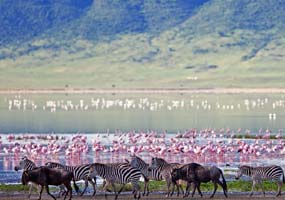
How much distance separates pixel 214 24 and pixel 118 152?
370ft

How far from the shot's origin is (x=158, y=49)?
13450 cm

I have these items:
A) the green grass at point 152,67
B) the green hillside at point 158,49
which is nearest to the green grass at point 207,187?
the green grass at point 152,67

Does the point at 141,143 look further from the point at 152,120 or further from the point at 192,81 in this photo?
the point at 192,81

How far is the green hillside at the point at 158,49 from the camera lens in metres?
118

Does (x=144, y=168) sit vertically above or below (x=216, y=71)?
below

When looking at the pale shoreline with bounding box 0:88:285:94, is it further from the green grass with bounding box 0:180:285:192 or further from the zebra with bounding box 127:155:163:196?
the zebra with bounding box 127:155:163:196

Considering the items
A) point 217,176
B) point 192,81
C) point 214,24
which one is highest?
point 214,24

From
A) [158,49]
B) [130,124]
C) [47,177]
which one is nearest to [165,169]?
[47,177]

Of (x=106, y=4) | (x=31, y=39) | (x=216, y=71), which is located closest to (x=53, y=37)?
(x=31, y=39)

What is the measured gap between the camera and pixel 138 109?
75.2m

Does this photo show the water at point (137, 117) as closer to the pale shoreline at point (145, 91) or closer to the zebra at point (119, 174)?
the zebra at point (119, 174)

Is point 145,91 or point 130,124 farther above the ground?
point 145,91

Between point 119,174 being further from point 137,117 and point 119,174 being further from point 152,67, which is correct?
point 152,67

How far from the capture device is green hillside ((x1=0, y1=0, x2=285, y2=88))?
118 metres
